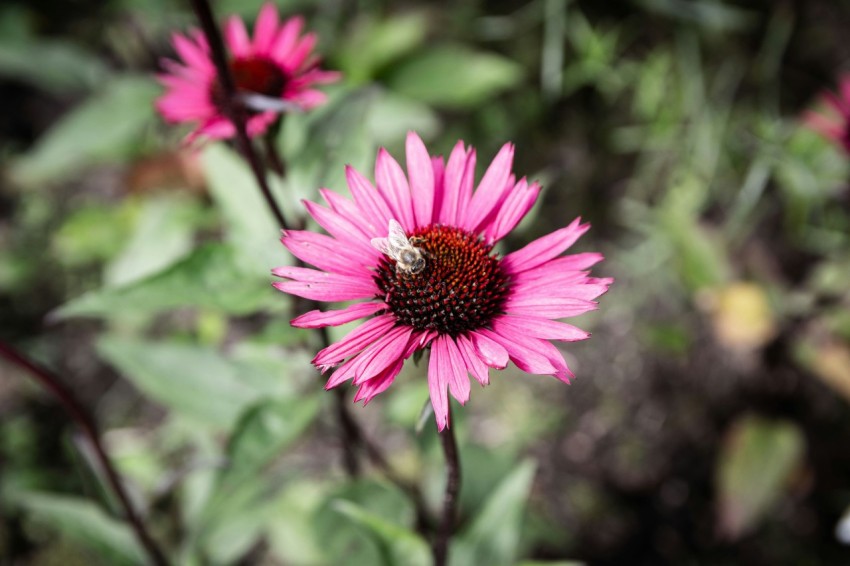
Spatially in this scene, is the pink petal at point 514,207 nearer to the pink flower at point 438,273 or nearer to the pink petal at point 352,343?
the pink flower at point 438,273

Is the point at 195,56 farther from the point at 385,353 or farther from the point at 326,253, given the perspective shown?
the point at 385,353

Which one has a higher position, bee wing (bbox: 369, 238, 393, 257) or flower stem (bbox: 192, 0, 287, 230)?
flower stem (bbox: 192, 0, 287, 230)

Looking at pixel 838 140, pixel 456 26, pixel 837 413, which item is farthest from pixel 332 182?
pixel 837 413

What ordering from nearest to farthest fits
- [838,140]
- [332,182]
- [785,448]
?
[332,182], [838,140], [785,448]

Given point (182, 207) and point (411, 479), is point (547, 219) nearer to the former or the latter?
point (411, 479)

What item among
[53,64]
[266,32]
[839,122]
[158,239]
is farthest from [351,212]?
[53,64]

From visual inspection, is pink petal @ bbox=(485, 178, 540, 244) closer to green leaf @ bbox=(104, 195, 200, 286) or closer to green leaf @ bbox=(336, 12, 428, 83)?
green leaf @ bbox=(104, 195, 200, 286)

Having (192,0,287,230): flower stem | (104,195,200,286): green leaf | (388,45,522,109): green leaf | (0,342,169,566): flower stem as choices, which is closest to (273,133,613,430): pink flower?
(192,0,287,230): flower stem
